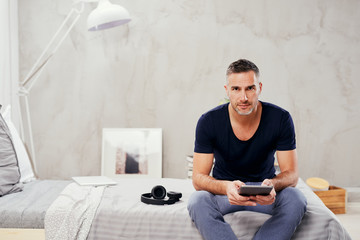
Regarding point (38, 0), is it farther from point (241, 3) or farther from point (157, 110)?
point (241, 3)

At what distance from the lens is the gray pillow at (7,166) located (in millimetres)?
2336

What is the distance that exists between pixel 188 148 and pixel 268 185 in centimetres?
184

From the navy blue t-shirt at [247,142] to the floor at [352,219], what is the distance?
113cm

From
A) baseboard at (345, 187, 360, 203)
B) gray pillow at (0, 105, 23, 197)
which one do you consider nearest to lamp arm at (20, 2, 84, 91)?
gray pillow at (0, 105, 23, 197)

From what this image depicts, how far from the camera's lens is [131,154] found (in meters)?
3.55

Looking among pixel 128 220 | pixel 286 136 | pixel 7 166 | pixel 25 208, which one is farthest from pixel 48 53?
pixel 286 136

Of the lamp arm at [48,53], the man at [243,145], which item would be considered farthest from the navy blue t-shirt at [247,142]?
the lamp arm at [48,53]

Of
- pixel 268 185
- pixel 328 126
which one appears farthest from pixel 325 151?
pixel 268 185

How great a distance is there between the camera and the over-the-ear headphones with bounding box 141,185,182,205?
2138 millimetres

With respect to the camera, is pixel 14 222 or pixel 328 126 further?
pixel 328 126

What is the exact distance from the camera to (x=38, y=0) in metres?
3.58

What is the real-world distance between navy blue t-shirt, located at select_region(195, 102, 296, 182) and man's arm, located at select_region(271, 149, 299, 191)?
4 centimetres

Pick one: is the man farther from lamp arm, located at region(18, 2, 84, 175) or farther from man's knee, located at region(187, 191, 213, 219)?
lamp arm, located at region(18, 2, 84, 175)

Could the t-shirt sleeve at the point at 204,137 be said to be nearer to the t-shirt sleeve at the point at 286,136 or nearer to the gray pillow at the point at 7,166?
the t-shirt sleeve at the point at 286,136
